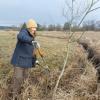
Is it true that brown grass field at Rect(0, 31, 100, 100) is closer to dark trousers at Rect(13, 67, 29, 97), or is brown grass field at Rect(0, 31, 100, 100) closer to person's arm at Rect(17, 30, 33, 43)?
dark trousers at Rect(13, 67, 29, 97)

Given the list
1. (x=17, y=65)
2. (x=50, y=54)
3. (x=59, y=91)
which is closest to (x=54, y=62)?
(x=50, y=54)

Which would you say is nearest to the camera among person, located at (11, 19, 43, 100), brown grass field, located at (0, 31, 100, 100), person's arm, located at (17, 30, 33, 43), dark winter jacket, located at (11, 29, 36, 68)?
person's arm, located at (17, 30, 33, 43)

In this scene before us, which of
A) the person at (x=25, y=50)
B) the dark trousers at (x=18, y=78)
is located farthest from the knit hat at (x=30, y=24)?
the dark trousers at (x=18, y=78)

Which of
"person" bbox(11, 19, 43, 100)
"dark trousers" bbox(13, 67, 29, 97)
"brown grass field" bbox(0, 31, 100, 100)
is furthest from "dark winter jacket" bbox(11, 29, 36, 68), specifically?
"brown grass field" bbox(0, 31, 100, 100)

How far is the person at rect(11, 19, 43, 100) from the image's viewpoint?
38.3 ft

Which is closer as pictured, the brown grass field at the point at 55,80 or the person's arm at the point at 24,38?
the person's arm at the point at 24,38

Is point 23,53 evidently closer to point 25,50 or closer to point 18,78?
point 25,50

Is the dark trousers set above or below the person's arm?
below

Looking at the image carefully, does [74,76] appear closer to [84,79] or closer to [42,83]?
[84,79]

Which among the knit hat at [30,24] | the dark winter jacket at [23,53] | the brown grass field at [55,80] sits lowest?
the brown grass field at [55,80]

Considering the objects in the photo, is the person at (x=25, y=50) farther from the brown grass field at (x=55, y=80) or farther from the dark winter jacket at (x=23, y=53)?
the brown grass field at (x=55, y=80)

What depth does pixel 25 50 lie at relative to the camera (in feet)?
39.2

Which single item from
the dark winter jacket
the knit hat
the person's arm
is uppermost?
the knit hat

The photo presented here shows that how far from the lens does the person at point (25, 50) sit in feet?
38.3
